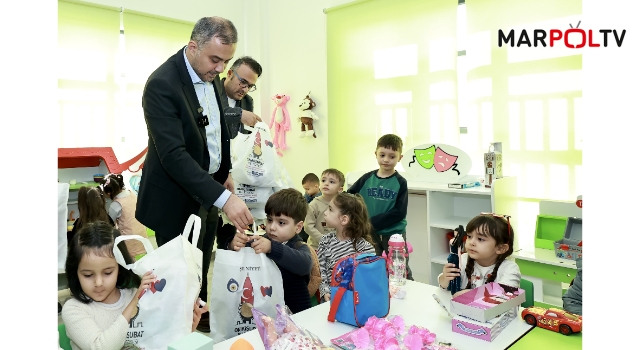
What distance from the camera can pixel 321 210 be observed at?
3295 mm

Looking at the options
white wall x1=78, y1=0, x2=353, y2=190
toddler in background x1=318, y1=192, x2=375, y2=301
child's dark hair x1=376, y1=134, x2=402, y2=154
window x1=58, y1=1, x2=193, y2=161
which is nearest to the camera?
toddler in background x1=318, y1=192, x2=375, y2=301

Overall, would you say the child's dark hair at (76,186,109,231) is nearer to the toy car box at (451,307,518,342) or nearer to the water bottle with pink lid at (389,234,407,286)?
the water bottle with pink lid at (389,234,407,286)

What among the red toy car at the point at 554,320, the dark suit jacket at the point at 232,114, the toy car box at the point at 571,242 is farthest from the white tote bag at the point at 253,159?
the toy car box at the point at 571,242

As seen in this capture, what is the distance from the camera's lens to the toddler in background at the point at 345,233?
232 cm

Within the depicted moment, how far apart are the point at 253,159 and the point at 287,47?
2797 mm

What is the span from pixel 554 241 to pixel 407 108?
173 centimetres

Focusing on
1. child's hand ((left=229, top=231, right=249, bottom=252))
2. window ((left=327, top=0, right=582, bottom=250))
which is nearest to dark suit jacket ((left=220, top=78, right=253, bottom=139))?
child's hand ((left=229, top=231, right=249, bottom=252))

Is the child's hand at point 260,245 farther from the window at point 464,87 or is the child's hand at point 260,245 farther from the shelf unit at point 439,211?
the window at point 464,87

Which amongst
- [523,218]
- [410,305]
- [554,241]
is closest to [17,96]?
[410,305]

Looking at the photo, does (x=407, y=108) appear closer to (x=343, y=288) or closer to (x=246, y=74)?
(x=246, y=74)

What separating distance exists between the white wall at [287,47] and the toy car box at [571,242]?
246 cm

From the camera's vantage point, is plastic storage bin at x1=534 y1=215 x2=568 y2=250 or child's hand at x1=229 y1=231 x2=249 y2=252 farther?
plastic storage bin at x1=534 y1=215 x2=568 y2=250

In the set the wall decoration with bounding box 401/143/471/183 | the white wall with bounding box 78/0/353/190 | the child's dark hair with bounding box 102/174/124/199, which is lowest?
the child's dark hair with bounding box 102/174/124/199

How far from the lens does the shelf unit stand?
134 inches
